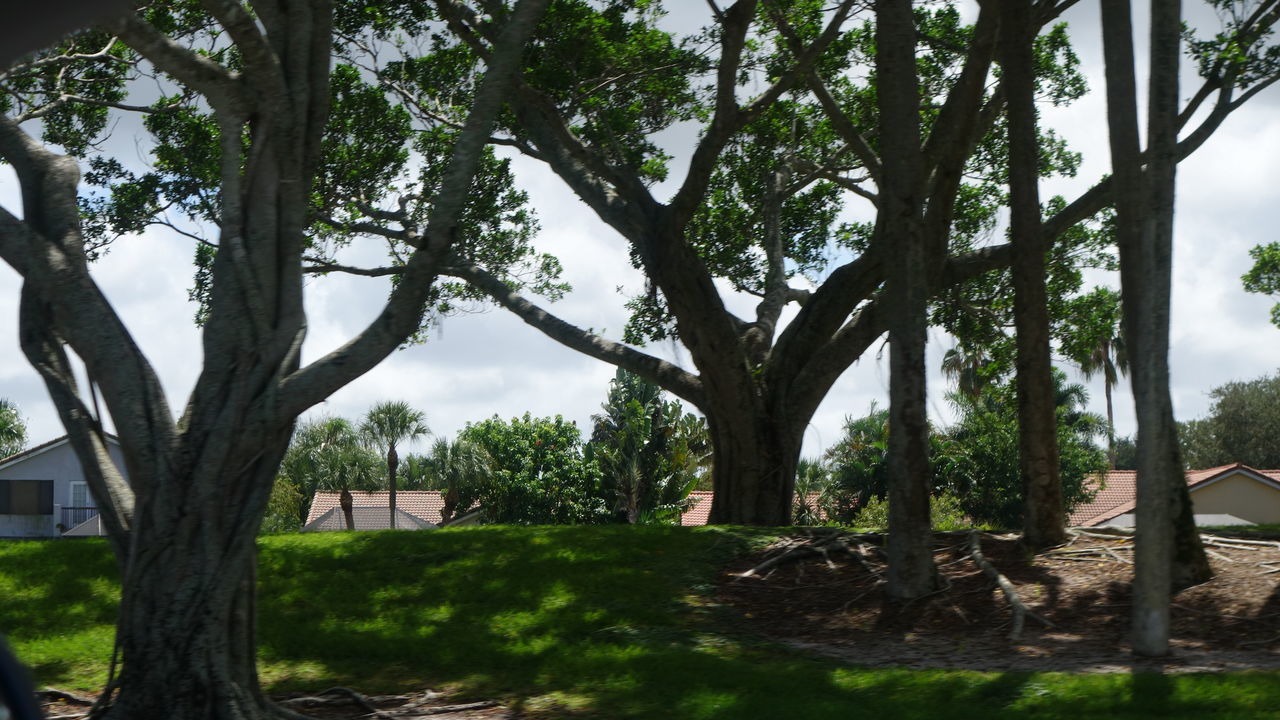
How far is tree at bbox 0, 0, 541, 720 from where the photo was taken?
22.5ft

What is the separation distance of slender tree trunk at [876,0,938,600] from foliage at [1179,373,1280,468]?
4715 cm

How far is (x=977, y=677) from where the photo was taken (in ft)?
25.1

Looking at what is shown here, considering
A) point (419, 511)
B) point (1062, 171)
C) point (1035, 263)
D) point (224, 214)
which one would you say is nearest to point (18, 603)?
point (224, 214)

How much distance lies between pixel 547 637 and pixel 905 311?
4352 mm

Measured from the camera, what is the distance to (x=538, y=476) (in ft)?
120

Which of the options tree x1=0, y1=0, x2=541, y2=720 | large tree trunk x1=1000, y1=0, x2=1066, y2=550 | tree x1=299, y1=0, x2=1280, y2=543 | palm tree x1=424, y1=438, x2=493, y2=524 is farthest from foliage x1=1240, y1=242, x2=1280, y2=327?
palm tree x1=424, y1=438, x2=493, y2=524

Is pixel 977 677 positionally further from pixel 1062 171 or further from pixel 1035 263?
pixel 1062 171

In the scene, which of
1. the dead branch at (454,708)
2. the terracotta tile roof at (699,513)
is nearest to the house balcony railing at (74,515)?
the terracotta tile roof at (699,513)

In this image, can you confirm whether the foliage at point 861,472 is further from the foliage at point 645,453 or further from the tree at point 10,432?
the tree at point 10,432

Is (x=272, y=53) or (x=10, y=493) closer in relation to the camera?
(x=272, y=53)

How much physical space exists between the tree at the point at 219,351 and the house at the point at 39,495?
101 feet

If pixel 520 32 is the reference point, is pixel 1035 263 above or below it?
below

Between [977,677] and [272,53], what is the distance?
6.44 meters

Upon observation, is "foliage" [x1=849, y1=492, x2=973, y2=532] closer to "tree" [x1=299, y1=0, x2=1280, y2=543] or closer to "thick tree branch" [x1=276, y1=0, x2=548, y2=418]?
"tree" [x1=299, y1=0, x2=1280, y2=543]
